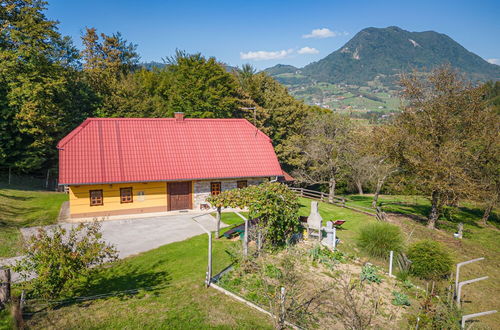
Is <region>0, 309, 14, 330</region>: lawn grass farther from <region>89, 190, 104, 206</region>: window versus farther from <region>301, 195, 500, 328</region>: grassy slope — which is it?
<region>301, 195, 500, 328</region>: grassy slope

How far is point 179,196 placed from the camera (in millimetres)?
21172

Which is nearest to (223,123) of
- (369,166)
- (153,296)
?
(369,166)

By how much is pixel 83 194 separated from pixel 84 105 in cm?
1718

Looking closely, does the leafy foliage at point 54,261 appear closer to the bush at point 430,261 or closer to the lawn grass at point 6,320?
the lawn grass at point 6,320

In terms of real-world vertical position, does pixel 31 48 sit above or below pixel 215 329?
above

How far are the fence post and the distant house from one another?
11.0 meters

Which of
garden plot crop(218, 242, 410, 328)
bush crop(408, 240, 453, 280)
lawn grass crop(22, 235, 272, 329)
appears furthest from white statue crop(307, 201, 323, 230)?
lawn grass crop(22, 235, 272, 329)

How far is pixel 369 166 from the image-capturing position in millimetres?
30281

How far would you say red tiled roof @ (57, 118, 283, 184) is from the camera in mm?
19312

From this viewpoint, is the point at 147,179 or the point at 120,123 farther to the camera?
the point at 120,123

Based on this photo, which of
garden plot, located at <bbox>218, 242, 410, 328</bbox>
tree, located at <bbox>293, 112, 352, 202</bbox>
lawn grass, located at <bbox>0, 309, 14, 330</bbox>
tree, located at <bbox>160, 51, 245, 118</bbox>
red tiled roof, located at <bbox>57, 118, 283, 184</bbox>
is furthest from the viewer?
tree, located at <bbox>160, 51, 245, 118</bbox>

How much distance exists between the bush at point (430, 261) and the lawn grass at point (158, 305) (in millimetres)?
7452

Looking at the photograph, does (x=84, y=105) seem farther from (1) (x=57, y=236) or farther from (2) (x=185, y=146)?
(1) (x=57, y=236)

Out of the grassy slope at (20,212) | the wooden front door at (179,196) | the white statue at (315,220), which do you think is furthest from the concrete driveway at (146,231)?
the white statue at (315,220)
